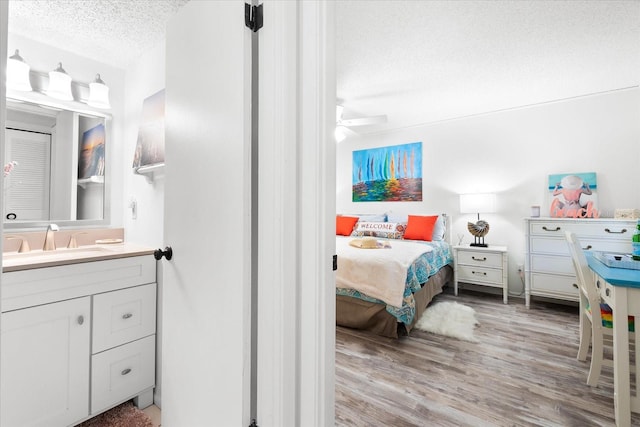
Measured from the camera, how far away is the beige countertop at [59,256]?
129cm

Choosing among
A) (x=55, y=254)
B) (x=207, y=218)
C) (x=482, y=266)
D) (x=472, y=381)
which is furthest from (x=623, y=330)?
(x=55, y=254)

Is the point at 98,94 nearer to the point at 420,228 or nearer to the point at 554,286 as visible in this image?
the point at 420,228

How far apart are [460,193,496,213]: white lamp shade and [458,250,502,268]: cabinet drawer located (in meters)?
0.54

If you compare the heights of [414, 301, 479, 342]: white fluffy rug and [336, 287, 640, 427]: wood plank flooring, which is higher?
[414, 301, 479, 342]: white fluffy rug

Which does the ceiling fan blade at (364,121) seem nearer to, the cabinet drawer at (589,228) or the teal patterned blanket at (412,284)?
the teal patterned blanket at (412,284)

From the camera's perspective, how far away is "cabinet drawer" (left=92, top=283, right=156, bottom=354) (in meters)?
1.51

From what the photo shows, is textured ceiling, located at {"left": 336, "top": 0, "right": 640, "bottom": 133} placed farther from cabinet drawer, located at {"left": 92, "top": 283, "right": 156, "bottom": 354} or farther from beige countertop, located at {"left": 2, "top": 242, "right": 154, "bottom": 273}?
cabinet drawer, located at {"left": 92, "top": 283, "right": 156, "bottom": 354}

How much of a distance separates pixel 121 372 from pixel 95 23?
1.99 metres

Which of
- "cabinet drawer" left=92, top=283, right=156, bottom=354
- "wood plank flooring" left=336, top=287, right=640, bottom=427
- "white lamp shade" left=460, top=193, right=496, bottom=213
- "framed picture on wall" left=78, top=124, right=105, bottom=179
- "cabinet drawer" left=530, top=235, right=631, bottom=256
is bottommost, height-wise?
"wood plank flooring" left=336, top=287, right=640, bottom=427

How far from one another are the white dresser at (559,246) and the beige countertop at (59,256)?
377cm

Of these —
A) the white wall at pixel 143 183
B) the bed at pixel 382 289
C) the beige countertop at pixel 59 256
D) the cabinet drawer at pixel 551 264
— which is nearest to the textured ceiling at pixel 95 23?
the white wall at pixel 143 183

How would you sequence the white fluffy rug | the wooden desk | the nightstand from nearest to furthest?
the wooden desk → the white fluffy rug → the nightstand

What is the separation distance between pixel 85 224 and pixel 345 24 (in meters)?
2.28

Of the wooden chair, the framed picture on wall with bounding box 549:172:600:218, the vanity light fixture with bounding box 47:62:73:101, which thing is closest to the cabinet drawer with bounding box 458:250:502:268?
the framed picture on wall with bounding box 549:172:600:218
